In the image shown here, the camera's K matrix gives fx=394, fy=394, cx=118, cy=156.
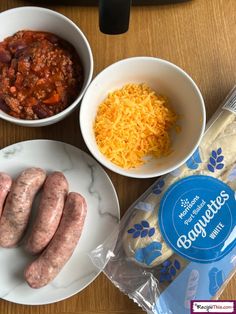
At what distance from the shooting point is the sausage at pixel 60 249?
97 centimetres

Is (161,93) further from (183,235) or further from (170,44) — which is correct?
(183,235)

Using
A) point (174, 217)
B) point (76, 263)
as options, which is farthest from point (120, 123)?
point (76, 263)

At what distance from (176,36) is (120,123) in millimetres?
353

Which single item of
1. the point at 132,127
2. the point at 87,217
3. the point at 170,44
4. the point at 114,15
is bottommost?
the point at 87,217

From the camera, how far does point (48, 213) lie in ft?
3.22

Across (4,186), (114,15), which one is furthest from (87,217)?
(114,15)

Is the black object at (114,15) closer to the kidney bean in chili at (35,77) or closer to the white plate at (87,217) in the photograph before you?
the kidney bean in chili at (35,77)

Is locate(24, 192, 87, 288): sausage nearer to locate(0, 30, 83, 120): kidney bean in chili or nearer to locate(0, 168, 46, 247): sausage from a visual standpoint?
locate(0, 168, 46, 247): sausage

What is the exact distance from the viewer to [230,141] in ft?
3.44

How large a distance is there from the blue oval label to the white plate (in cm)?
15

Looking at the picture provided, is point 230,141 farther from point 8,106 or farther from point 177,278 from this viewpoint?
point 8,106

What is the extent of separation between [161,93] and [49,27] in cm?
36

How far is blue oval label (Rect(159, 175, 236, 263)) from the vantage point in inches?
40.4

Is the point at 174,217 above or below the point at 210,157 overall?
A: below
